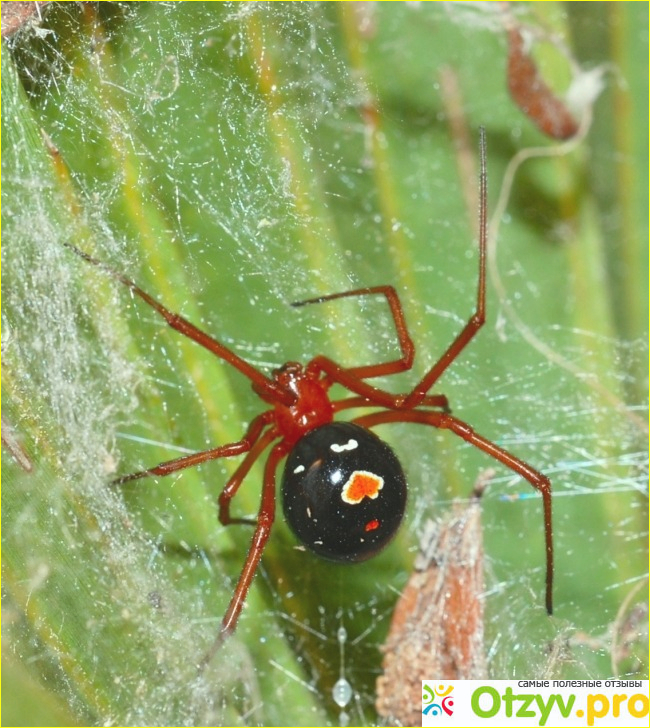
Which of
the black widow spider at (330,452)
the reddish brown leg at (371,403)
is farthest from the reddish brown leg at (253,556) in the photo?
the reddish brown leg at (371,403)

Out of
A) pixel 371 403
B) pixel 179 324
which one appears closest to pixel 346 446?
pixel 371 403

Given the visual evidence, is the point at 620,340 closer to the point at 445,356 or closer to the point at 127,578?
the point at 445,356

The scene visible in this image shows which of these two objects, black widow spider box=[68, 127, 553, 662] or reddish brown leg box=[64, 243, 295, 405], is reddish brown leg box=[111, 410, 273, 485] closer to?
black widow spider box=[68, 127, 553, 662]

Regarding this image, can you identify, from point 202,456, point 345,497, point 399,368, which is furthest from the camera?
point 399,368

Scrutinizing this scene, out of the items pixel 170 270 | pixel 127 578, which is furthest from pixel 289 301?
pixel 127 578

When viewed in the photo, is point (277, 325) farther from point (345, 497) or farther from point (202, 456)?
point (345, 497)

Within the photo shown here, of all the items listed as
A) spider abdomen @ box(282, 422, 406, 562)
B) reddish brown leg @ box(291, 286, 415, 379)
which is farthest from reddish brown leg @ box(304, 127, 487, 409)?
spider abdomen @ box(282, 422, 406, 562)

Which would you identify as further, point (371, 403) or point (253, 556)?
point (371, 403)
